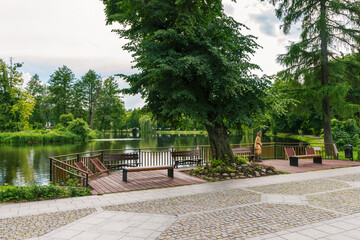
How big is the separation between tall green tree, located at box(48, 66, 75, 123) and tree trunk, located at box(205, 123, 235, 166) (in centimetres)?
5056

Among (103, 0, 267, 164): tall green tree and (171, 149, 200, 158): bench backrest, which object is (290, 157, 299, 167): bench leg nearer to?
(103, 0, 267, 164): tall green tree

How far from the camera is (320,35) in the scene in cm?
1752

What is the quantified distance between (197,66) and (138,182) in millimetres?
4639

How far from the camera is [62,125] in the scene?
49062 mm

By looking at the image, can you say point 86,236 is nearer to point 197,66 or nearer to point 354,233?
point 354,233

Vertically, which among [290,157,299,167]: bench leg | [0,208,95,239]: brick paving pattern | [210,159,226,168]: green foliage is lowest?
[0,208,95,239]: brick paving pattern

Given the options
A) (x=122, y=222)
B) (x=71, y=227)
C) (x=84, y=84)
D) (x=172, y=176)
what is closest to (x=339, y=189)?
(x=172, y=176)

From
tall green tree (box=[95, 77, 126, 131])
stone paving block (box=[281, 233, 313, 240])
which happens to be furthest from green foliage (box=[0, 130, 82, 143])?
stone paving block (box=[281, 233, 313, 240])

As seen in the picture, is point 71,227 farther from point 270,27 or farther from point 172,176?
point 270,27

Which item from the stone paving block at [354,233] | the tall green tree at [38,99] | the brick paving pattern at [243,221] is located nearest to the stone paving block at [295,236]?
the brick paving pattern at [243,221]

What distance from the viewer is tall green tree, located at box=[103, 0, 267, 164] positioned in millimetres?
9242

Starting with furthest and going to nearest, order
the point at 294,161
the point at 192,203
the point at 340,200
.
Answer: the point at 294,161 → the point at 340,200 → the point at 192,203

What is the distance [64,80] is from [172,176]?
53.4 metres

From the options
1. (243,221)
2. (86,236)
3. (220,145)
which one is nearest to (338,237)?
(243,221)
